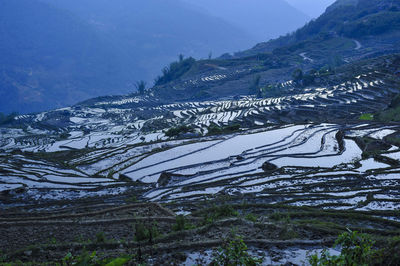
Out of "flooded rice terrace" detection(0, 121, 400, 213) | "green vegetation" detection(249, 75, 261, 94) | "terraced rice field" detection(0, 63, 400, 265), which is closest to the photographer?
"terraced rice field" detection(0, 63, 400, 265)

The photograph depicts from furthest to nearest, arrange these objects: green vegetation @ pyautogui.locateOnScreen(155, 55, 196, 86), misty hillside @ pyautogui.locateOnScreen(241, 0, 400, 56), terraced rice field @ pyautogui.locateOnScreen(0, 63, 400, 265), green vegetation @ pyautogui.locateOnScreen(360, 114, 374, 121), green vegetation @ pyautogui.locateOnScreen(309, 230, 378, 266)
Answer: green vegetation @ pyautogui.locateOnScreen(155, 55, 196, 86) < misty hillside @ pyautogui.locateOnScreen(241, 0, 400, 56) < green vegetation @ pyautogui.locateOnScreen(360, 114, 374, 121) < terraced rice field @ pyautogui.locateOnScreen(0, 63, 400, 265) < green vegetation @ pyautogui.locateOnScreen(309, 230, 378, 266)

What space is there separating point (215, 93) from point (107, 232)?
65.4 metres

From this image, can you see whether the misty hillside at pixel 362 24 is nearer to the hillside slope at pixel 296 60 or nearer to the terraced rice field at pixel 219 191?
the hillside slope at pixel 296 60

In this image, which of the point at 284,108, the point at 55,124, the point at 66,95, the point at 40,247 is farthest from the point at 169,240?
the point at 66,95

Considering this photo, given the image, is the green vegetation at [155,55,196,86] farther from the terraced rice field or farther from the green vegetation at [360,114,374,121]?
the green vegetation at [360,114,374,121]

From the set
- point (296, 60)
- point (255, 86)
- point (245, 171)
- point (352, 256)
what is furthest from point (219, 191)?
point (296, 60)

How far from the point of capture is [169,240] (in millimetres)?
5852

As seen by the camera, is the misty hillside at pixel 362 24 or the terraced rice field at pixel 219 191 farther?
the misty hillside at pixel 362 24

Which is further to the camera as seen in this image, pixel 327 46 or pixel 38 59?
pixel 38 59

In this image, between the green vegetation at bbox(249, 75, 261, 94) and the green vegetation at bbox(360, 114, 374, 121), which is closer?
the green vegetation at bbox(360, 114, 374, 121)

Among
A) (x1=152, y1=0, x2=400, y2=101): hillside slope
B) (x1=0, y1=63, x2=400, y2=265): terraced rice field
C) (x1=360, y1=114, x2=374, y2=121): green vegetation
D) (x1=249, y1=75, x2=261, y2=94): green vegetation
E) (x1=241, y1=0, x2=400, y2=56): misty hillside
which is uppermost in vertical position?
(x1=241, y1=0, x2=400, y2=56): misty hillside

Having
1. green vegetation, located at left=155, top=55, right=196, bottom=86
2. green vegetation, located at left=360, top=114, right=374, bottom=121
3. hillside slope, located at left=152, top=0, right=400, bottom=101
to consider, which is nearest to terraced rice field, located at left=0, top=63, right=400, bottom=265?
green vegetation, located at left=360, top=114, right=374, bottom=121

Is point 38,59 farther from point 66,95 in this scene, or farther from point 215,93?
point 215,93

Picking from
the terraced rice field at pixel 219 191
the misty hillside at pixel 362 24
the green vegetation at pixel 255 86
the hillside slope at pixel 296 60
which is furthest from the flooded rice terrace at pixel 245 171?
the misty hillside at pixel 362 24
